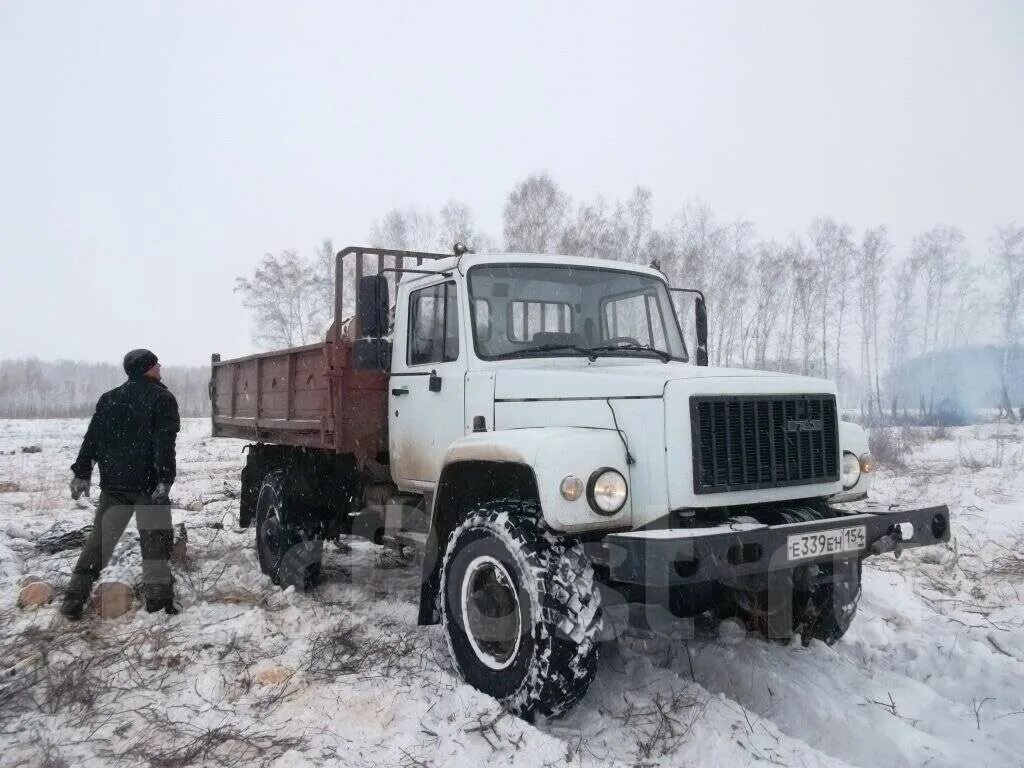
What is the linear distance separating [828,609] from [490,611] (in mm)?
2067

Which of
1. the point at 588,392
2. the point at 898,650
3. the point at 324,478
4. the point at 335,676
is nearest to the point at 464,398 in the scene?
the point at 588,392

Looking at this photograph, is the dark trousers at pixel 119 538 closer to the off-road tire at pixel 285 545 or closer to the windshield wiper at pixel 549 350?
the off-road tire at pixel 285 545

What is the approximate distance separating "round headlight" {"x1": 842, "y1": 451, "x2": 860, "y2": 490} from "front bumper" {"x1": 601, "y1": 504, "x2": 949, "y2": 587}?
0.66 m

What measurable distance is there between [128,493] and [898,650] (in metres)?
5.13

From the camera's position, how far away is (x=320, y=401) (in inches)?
213

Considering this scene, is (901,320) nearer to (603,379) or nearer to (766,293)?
(766,293)

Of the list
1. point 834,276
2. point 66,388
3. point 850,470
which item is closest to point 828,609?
point 850,470

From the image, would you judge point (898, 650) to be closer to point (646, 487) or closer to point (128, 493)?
point (646, 487)

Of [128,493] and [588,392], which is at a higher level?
[588,392]

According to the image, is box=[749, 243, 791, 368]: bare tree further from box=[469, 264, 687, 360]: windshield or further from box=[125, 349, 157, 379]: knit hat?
box=[125, 349, 157, 379]: knit hat

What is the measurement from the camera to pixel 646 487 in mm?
3602

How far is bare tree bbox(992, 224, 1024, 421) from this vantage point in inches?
1288

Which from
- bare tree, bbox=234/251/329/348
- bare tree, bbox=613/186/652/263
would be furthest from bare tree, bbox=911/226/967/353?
bare tree, bbox=234/251/329/348

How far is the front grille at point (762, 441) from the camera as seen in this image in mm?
3600
